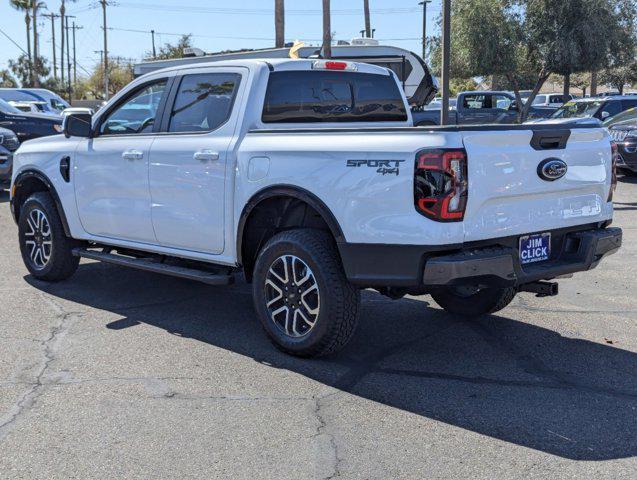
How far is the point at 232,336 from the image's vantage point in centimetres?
580

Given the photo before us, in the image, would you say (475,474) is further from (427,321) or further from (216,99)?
(216,99)

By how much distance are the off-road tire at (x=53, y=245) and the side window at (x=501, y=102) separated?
2016cm

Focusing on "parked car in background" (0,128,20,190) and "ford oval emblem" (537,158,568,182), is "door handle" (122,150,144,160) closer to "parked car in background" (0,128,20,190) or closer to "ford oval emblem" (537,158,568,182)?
"ford oval emblem" (537,158,568,182)

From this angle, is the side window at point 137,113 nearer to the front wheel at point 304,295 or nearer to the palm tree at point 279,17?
the front wheel at point 304,295

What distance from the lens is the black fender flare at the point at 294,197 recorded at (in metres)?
4.82

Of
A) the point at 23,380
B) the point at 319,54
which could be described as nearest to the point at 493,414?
the point at 23,380

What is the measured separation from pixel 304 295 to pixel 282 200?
0.68 metres

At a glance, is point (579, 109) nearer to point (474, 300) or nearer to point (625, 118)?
point (625, 118)

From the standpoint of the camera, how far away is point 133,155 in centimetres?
620

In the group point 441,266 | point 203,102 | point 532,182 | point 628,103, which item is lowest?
point 441,266

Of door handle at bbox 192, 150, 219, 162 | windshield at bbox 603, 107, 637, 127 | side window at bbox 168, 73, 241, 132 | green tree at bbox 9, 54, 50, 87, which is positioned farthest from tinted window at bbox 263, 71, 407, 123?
green tree at bbox 9, 54, 50, 87

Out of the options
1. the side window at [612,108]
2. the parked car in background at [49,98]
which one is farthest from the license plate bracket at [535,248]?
the parked car in background at [49,98]

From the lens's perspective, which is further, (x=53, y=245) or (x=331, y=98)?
(x=53, y=245)

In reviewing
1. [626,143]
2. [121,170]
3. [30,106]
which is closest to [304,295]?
[121,170]
